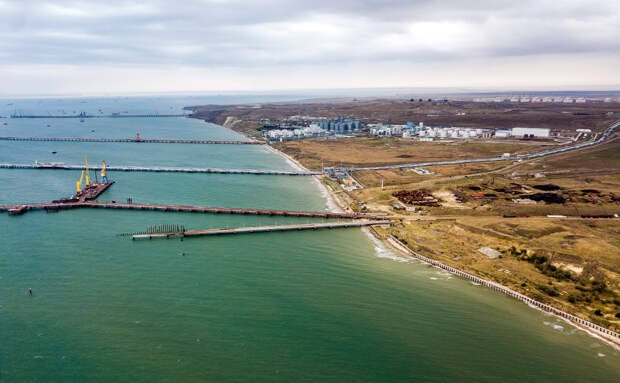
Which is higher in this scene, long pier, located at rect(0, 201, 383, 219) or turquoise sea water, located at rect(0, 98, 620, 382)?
long pier, located at rect(0, 201, 383, 219)

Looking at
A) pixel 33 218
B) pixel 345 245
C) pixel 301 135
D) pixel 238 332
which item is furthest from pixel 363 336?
pixel 301 135

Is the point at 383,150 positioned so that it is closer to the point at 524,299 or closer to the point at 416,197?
the point at 416,197

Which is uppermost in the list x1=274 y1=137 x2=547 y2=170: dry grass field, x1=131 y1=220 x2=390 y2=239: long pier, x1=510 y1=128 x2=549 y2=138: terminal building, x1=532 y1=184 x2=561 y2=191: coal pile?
x1=510 y1=128 x2=549 y2=138: terminal building

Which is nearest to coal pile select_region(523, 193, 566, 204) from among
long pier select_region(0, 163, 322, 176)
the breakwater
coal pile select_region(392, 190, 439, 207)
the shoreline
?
coal pile select_region(392, 190, 439, 207)

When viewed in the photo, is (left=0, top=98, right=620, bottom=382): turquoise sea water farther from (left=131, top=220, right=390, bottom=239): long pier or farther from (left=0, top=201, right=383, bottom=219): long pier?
(left=0, top=201, right=383, bottom=219): long pier

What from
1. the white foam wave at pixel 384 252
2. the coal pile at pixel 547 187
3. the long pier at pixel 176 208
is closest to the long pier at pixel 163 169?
the long pier at pixel 176 208

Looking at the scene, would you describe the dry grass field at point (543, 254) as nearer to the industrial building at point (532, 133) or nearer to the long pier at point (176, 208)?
the long pier at point (176, 208)
